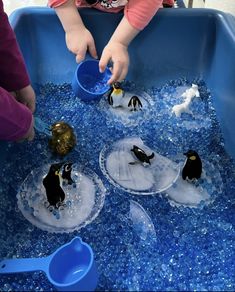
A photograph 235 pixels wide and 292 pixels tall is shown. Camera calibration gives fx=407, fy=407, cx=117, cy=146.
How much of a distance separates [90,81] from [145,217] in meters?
0.37

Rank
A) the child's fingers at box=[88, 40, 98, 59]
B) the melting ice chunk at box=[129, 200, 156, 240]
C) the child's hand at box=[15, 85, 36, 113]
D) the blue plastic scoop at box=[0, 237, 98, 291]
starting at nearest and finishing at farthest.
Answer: the blue plastic scoop at box=[0, 237, 98, 291] → the melting ice chunk at box=[129, 200, 156, 240] → the child's hand at box=[15, 85, 36, 113] → the child's fingers at box=[88, 40, 98, 59]

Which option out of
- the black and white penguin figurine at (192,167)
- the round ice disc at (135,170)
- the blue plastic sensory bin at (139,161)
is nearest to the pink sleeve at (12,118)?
the blue plastic sensory bin at (139,161)

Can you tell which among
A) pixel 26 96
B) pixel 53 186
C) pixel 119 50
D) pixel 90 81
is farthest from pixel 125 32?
pixel 53 186

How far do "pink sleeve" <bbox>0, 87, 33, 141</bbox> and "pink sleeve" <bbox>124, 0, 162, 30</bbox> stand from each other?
0.33 m

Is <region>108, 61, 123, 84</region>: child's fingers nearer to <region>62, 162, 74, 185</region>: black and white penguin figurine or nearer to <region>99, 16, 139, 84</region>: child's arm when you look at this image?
<region>99, 16, 139, 84</region>: child's arm

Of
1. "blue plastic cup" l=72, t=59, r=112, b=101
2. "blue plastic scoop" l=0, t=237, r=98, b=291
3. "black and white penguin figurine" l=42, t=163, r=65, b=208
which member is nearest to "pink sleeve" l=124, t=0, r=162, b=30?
"blue plastic cup" l=72, t=59, r=112, b=101

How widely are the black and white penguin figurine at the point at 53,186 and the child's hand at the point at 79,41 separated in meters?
0.31

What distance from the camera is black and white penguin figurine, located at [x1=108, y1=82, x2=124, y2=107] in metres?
0.86

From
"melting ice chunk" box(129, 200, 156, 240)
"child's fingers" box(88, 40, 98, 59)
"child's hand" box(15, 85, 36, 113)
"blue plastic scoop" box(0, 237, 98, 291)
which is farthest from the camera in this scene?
"child's fingers" box(88, 40, 98, 59)

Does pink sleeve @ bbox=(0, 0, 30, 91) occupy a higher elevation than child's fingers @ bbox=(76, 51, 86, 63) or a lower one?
→ higher

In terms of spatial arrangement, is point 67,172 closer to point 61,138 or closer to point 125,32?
point 61,138

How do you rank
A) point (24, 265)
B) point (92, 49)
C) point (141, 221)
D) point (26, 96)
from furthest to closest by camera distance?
1. point (92, 49)
2. point (26, 96)
3. point (141, 221)
4. point (24, 265)

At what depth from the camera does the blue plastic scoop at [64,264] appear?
0.58 m

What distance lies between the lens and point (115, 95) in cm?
87
